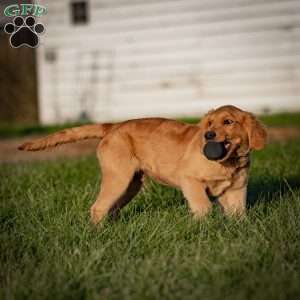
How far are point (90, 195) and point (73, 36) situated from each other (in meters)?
9.95

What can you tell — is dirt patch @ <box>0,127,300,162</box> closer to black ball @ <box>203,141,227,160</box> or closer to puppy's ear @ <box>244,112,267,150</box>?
puppy's ear @ <box>244,112,267,150</box>

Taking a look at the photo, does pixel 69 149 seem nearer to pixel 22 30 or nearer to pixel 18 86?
pixel 22 30

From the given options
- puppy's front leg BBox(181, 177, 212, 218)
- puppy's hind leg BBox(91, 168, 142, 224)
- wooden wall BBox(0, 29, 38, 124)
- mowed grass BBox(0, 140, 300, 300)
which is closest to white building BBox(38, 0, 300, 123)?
wooden wall BBox(0, 29, 38, 124)

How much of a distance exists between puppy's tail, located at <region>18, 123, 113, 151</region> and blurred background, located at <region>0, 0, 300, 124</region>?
9240mm

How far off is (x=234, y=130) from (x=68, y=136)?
1.39 metres

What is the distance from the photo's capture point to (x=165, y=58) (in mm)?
14688

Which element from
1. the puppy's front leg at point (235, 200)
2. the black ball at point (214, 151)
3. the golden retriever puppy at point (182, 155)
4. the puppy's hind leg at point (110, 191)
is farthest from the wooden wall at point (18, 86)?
the black ball at point (214, 151)

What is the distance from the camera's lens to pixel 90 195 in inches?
231

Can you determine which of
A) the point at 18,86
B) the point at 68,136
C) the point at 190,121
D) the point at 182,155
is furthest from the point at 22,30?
the point at 18,86

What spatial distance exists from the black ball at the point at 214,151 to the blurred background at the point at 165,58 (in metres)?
9.77

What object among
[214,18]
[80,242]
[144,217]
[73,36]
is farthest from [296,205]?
[73,36]

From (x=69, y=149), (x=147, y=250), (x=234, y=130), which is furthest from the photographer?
(x=69, y=149)

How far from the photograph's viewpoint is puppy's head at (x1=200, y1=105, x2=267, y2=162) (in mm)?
4941

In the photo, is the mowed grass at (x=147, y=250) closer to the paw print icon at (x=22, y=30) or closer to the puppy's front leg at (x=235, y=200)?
the puppy's front leg at (x=235, y=200)
